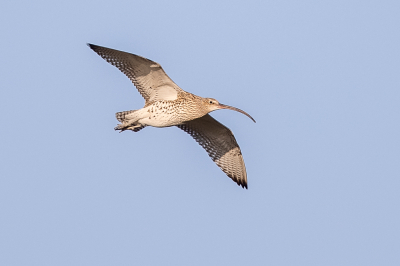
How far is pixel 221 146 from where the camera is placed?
16203 millimetres

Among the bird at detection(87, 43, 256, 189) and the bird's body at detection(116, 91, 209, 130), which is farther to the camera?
the bird's body at detection(116, 91, 209, 130)

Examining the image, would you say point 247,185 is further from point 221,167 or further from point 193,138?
point 193,138

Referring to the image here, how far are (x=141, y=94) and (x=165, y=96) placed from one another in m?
0.64

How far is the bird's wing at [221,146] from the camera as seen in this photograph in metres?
15.9

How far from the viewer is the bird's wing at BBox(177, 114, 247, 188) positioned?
15.9 m

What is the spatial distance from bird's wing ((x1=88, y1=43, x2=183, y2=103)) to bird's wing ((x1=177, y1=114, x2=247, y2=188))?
6.30 ft

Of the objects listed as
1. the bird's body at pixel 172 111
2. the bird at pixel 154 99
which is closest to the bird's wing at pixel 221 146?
the bird at pixel 154 99

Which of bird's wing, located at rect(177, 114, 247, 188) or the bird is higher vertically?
the bird

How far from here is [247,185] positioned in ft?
52.6

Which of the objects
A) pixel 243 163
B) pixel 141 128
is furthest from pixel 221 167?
pixel 141 128

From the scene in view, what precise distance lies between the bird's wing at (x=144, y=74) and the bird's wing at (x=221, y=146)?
1.92m

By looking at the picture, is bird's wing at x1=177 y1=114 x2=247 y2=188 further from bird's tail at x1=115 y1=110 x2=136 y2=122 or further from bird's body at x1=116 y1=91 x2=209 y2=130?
bird's tail at x1=115 y1=110 x2=136 y2=122

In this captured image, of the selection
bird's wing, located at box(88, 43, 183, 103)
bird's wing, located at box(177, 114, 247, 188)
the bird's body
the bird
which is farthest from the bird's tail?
bird's wing, located at box(177, 114, 247, 188)

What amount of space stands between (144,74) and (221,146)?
329cm
